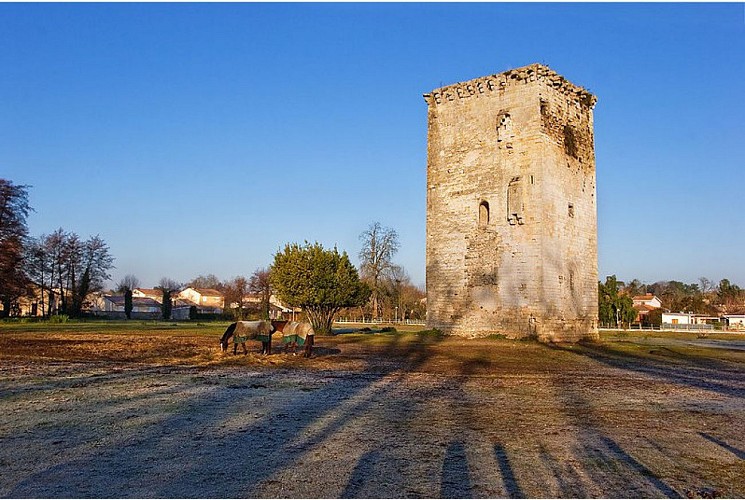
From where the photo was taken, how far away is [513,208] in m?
26.9

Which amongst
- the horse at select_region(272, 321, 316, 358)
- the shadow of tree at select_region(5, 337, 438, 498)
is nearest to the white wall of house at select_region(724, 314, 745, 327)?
the horse at select_region(272, 321, 316, 358)

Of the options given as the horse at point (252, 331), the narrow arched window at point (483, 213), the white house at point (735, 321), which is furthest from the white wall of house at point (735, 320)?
the horse at point (252, 331)

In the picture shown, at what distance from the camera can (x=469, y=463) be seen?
6.32m

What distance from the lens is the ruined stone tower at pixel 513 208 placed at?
2645cm

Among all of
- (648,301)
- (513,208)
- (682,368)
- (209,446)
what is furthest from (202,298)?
(209,446)

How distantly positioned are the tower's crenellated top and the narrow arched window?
5217 mm

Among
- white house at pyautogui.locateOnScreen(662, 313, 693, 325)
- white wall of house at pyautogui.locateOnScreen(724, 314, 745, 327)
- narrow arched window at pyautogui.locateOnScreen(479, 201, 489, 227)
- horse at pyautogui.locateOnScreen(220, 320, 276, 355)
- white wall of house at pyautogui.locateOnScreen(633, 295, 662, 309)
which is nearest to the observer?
horse at pyautogui.locateOnScreen(220, 320, 276, 355)

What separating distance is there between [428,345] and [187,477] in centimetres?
2032

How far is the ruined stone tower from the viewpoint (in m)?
26.5

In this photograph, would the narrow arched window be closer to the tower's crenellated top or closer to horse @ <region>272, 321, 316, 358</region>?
the tower's crenellated top

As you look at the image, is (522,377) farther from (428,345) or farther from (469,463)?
(428,345)

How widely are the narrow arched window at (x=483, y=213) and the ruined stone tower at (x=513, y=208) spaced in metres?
0.05

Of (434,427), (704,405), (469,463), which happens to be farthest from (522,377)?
(469,463)

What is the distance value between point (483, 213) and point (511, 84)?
235 inches
